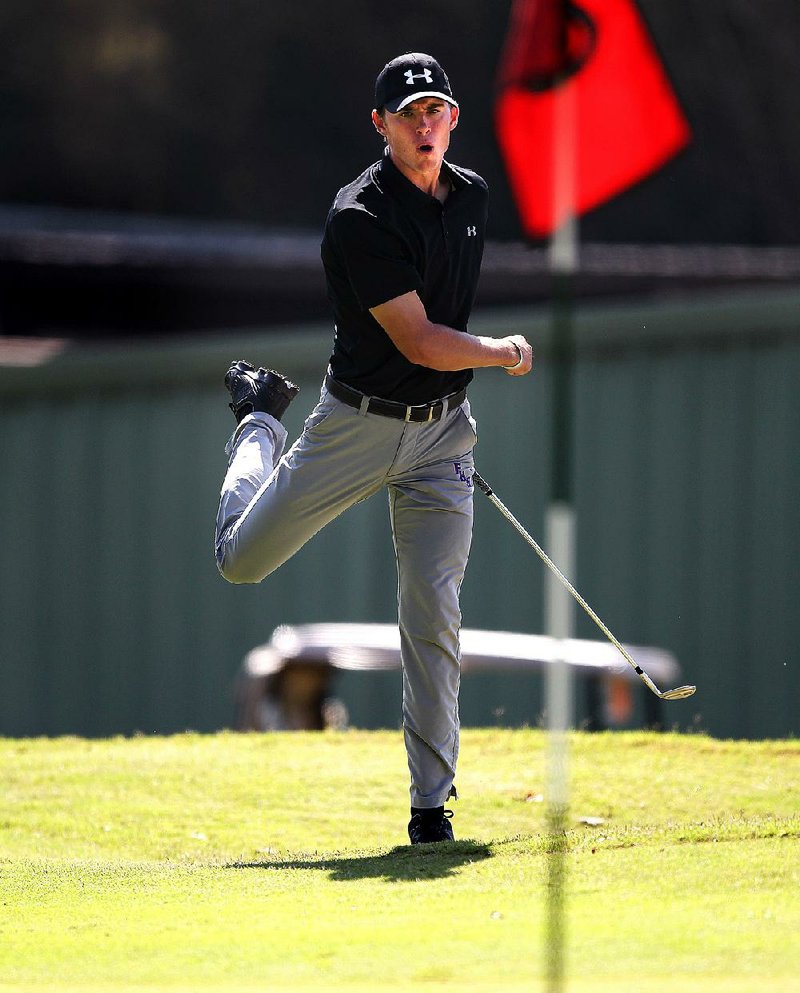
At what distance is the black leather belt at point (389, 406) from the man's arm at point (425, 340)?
267 mm

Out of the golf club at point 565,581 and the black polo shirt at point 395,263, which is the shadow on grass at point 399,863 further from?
the black polo shirt at point 395,263

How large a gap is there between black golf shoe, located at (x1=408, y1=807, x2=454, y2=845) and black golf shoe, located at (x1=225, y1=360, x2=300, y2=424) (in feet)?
5.10

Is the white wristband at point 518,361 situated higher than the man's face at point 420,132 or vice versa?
the man's face at point 420,132

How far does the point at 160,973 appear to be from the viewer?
421 cm

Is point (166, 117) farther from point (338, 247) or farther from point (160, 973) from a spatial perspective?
point (160, 973)

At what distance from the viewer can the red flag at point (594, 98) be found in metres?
7.07

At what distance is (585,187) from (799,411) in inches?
98.4

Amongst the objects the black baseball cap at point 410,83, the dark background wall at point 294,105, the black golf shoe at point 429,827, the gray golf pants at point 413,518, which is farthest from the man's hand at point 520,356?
the dark background wall at point 294,105

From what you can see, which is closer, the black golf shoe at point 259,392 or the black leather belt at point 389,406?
the black leather belt at point 389,406

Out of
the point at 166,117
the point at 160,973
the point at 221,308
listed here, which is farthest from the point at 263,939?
the point at 166,117

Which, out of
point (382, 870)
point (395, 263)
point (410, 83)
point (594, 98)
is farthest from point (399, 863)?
point (594, 98)

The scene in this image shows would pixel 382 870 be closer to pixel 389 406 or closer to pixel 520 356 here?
pixel 389 406

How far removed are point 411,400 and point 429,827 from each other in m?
1.39

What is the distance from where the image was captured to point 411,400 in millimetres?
5609
